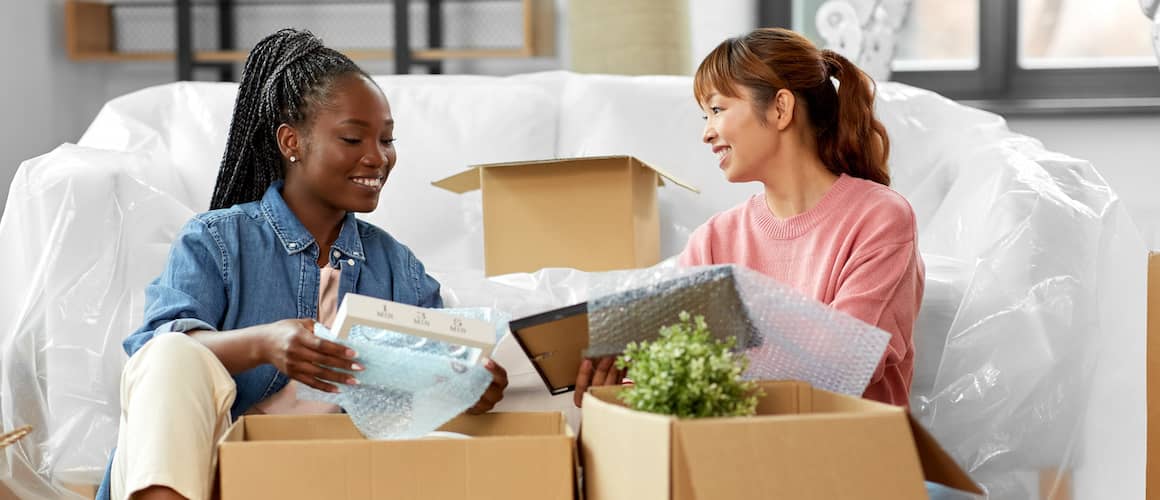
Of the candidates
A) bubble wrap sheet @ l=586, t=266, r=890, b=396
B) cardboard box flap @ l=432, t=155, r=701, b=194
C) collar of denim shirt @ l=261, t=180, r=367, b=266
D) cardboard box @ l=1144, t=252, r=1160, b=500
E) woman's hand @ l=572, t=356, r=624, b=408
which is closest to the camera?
bubble wrap sheet @ l=586, t=266, r=890, b=396

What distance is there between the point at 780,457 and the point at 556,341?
10.6 inches

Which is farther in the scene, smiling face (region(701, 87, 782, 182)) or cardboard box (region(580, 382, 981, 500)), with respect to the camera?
smiling face (region(701, 87, 782, 182))

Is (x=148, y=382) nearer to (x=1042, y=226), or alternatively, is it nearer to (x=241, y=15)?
(x=1042, y=226)

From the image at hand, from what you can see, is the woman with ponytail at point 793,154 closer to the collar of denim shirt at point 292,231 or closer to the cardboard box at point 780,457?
the collar of denim shirt at point 292,231

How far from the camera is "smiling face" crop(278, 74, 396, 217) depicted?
1.31m

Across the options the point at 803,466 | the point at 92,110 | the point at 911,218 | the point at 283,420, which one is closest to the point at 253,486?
the point at 283,420

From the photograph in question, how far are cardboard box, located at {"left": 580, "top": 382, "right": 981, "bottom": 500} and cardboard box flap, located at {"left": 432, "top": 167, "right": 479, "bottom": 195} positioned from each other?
107cm

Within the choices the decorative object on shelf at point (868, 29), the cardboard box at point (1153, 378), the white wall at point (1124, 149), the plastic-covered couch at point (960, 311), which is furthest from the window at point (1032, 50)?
the cardboard box at point (1153, 378)

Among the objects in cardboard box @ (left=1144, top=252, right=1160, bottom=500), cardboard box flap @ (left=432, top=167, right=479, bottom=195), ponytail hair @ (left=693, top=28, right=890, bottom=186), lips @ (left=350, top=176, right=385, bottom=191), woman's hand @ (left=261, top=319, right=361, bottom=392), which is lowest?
cardboard box @ (left=1144, top=252, right=1160, bottom=500)

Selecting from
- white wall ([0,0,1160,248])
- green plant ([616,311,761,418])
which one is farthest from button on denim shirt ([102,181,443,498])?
white wall ([0,0,1160,248])

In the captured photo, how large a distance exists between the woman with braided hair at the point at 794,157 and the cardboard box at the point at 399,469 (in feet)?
1.72

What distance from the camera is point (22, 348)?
1449 mm

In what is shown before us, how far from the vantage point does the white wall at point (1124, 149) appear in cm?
254

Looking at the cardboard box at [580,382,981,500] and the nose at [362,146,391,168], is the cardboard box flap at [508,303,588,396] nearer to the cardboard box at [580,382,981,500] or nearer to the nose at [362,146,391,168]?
the cardboard box at [580,382,981,500]
